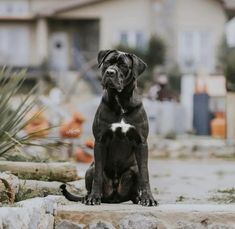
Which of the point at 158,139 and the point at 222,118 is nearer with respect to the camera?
the point at 158,139

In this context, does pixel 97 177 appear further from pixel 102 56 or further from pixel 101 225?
pixel 102 56

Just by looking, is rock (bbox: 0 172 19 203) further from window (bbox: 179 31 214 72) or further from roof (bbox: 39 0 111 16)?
window (bbox: 179 31 214 72)

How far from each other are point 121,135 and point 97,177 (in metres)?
0.42

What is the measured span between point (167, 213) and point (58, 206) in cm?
95

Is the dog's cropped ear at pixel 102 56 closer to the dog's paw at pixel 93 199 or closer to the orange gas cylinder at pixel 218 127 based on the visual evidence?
the dog's paw at pixel 93 199

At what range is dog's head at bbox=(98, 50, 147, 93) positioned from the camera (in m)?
6.62

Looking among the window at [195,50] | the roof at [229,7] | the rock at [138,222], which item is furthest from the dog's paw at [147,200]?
the window at [195,50]

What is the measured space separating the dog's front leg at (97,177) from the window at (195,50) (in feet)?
116

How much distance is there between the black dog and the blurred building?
3444 cm

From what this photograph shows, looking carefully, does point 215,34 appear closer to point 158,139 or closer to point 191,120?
point 191,120

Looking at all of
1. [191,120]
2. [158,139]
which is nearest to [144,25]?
[191,120]

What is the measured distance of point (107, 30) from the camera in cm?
4284

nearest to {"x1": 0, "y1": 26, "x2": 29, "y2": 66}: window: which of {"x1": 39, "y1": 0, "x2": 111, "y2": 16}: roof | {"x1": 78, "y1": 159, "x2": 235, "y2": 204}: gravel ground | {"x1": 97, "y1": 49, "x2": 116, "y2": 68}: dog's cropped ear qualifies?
{"x1": 39, "y1": 0, "x2": 111, "y2": 16}: roof

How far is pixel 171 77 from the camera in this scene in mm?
37625
